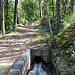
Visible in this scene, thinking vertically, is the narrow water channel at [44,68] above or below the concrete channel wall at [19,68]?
below

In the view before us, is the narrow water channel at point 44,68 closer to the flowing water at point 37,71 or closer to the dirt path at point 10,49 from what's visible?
the flowing water at point 37,71

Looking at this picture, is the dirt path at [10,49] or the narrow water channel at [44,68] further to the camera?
the narrow water channel at [44,68]

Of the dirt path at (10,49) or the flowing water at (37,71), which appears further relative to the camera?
the flowing water at (37,71)

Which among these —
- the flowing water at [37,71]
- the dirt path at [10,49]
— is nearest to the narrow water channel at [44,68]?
the flowing water at [37,71]

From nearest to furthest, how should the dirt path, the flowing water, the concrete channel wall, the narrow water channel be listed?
the concrete channel wall → the dirt path → the flowing water → the narrow water channel

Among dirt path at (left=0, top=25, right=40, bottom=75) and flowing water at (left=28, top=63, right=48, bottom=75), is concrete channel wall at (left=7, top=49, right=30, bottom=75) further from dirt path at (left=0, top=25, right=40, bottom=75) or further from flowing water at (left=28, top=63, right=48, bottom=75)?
flowing water at (left=28, top=63, right=48, bottom=75)

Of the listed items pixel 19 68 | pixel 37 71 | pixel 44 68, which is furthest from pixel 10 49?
pixel 19 68

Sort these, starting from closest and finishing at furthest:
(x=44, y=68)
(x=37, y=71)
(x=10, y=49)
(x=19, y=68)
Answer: (x=19, y=68), (x=37, y=71), (x=44, y=68), (x=10, y=49)

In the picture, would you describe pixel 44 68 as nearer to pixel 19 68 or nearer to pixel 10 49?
pixel 10 49

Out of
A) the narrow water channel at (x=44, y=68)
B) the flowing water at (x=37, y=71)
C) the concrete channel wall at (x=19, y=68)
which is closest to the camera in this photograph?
the concrete channel wall at (x=19, y=68)

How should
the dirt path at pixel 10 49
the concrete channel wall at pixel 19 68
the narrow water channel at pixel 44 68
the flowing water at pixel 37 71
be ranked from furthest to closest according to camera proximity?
the narrow water channel at pixel 44 68 → the flowing water at pixel 37 71 → the dirt path at pixel 10 49 → the concrete channel wall at pixel 19 68

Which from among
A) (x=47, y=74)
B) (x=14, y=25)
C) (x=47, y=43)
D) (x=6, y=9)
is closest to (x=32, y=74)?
(x=47, y=74)

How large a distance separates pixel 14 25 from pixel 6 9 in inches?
124

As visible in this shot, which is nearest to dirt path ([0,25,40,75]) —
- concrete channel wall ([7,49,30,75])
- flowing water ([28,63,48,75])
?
concrete channel wall ([7,49,30,75])
